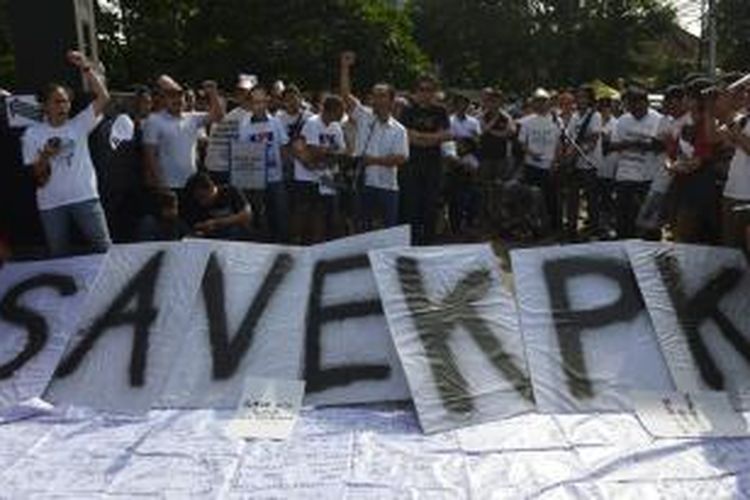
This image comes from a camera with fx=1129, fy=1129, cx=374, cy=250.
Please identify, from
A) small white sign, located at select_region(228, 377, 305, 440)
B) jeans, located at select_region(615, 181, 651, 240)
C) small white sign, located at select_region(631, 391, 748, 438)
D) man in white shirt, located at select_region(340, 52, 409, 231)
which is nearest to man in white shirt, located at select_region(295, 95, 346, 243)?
man in white shirt, located at select_region(340, 52, 409, 231)

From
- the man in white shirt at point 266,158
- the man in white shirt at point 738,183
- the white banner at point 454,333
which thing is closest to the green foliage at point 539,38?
the man in white shirt at point 266,158

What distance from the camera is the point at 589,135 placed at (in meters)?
12.0

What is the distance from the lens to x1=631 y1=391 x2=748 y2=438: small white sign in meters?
5.27

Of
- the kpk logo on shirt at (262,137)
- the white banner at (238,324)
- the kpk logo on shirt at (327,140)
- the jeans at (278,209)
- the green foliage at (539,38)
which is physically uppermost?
the kpk logo on shirt at (262,137)

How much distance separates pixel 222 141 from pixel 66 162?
2735 mm

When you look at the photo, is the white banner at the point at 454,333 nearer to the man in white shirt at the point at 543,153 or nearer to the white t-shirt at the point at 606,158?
the white t-shirt at the point at 606,158

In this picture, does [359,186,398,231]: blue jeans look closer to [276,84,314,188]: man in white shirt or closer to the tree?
[276,84,314,188]: man in white shirt

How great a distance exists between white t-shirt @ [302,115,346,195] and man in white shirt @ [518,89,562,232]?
305 centimetres

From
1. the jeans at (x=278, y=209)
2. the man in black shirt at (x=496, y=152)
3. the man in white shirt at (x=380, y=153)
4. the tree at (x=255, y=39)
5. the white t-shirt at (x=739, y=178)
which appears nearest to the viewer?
the white t-shirt at (x=739, y=178)

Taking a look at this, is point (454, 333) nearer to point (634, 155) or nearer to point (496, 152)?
point (634, 155)

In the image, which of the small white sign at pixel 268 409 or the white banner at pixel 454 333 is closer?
the small white sign at pixel 268 409

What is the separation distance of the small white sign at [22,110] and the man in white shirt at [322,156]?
7.29ft

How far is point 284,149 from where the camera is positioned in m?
9.80

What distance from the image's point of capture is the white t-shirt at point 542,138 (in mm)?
12094
